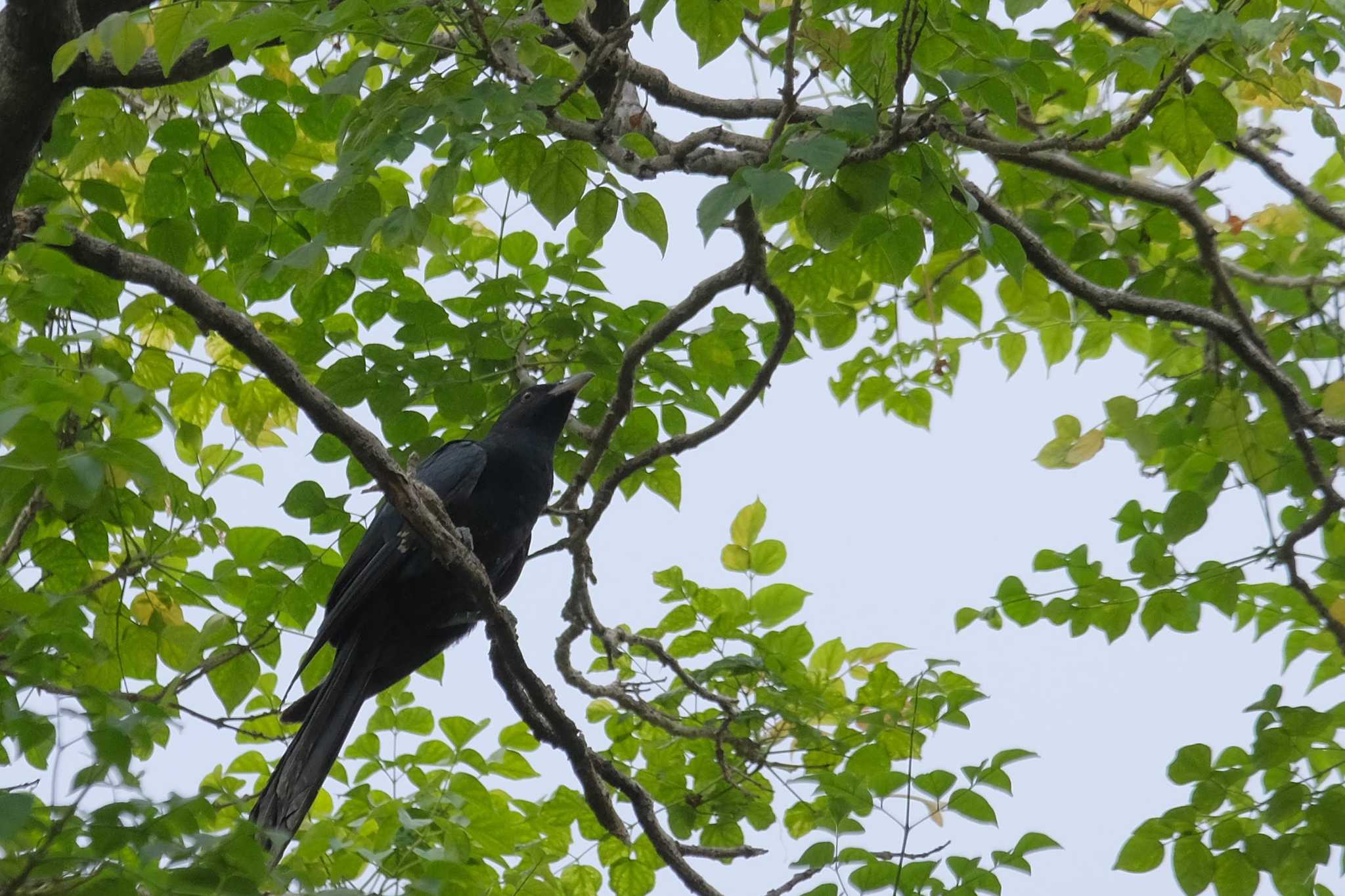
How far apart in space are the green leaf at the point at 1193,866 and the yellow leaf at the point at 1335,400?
139 cm

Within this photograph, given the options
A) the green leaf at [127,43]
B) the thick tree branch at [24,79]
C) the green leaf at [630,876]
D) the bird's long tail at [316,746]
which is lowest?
the green leaf at [630,876]

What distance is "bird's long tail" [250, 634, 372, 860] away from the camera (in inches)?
150

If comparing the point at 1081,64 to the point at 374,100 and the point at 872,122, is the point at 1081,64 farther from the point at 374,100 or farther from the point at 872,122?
the point at 374,100

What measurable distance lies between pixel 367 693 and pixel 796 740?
1607 mm

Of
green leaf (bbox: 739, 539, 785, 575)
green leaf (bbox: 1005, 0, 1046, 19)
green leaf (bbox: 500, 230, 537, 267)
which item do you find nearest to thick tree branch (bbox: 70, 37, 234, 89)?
green leaf (bbox: 500, 230, 537, 267)

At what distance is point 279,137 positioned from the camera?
3746mm

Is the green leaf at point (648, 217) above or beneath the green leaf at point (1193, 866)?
above

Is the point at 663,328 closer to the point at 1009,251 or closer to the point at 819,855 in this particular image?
the point at 1009,251

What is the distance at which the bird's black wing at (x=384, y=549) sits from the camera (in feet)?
13.5

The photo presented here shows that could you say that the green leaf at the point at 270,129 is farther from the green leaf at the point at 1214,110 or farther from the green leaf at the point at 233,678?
the green leaf at the point at 1214,110

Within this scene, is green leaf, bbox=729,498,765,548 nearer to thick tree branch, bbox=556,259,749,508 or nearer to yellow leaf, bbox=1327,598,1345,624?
thick tree branch, bbox=556,259,749,508

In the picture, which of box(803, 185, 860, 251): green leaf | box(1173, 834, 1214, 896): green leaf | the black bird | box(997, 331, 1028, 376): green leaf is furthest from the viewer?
box(997, 331, 1028, 376): green leaf

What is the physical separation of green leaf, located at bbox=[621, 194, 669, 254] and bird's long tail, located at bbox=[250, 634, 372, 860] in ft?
6.89

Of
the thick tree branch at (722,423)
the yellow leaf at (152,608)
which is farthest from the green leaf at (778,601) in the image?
the yellow leaf at (152,608)
